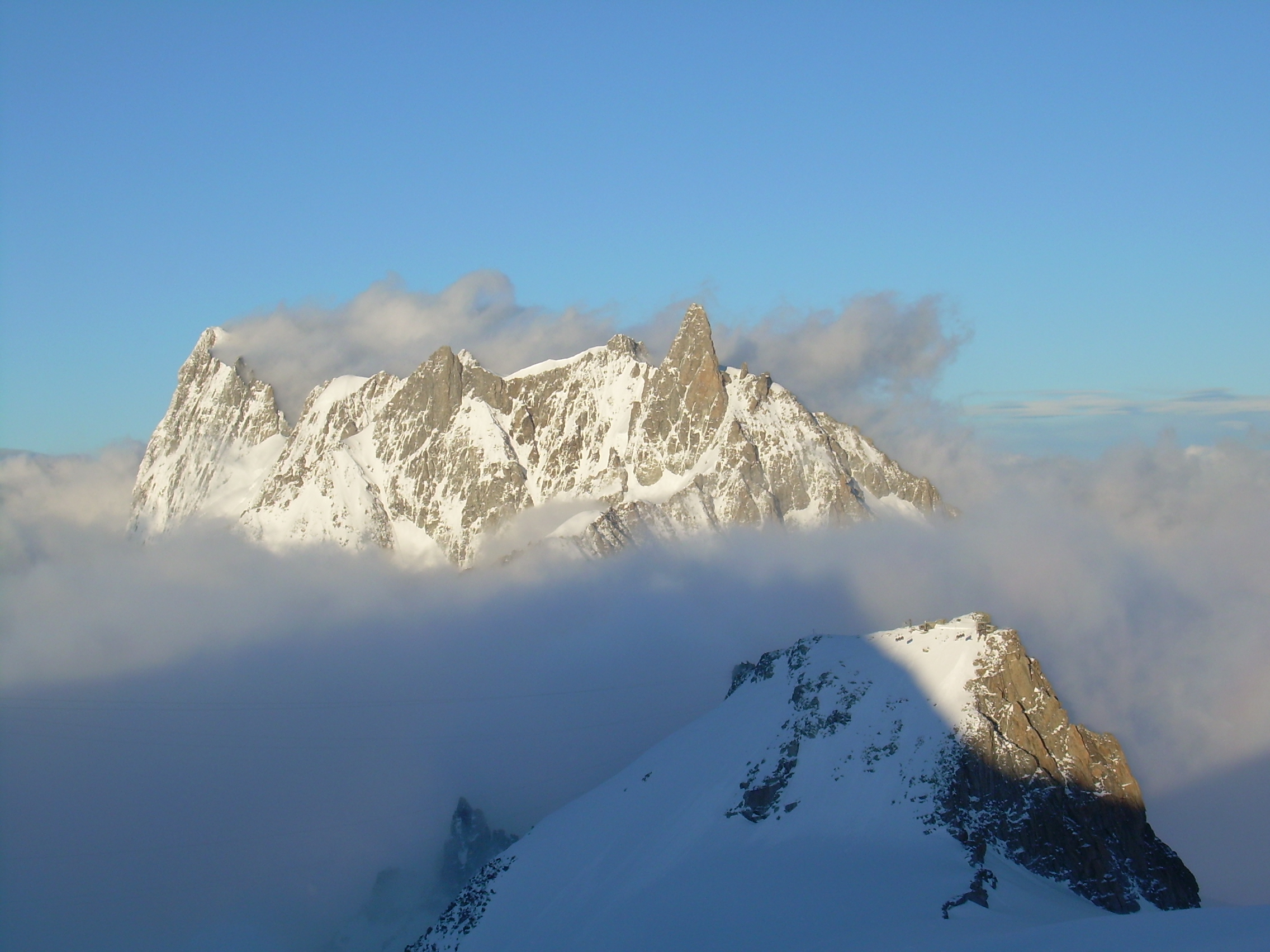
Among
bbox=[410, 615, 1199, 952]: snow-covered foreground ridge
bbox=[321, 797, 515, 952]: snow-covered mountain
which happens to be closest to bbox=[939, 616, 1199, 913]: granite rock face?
bbox=[410, 615, 1199, 952]: snow-covered foreground ridge

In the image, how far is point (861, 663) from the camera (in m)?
112

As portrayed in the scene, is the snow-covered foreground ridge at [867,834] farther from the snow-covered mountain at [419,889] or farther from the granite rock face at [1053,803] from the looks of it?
the snow-covered mountain at [419,889]

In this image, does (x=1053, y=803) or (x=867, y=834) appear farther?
(x=867, y=834)

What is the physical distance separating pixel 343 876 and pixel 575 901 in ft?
316

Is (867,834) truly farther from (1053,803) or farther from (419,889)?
(419,889)

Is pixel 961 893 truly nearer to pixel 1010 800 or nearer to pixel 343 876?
pixel 1010 800

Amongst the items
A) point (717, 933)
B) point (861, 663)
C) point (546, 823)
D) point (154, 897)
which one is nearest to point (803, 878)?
point (717, 933)

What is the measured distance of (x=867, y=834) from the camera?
95.4 meters

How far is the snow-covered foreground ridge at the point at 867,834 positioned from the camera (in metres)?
87.3

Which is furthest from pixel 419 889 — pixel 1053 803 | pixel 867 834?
pixel 1053 803

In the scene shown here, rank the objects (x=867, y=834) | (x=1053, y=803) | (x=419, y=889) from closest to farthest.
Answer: (x=1053, y=803) < (x=867, y=834) < (x=419, y=889)

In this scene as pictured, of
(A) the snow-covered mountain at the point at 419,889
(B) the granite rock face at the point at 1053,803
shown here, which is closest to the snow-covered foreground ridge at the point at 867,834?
(B) the granite rock face at the point at 1053,803

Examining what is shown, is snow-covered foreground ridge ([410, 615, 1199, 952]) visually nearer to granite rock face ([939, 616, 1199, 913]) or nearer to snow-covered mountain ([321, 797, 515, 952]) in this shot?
granite rock face ([939, 616, 1199, 913])

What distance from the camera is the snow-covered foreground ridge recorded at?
286ft
